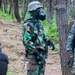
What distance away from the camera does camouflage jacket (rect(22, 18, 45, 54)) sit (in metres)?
5.76

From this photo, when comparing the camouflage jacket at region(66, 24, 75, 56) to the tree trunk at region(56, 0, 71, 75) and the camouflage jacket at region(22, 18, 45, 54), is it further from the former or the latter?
the tree trunk at region(56, 0, 71, 75)

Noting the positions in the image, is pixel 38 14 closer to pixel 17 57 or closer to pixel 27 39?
pixel 27 39

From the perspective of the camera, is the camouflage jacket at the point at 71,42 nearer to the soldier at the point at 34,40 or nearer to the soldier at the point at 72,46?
the soldier at the point at 72,46

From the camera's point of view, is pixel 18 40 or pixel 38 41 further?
pixel 18 40

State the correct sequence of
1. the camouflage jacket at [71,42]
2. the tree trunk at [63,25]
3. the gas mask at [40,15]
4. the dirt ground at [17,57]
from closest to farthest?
the camouflage jacket at [71,42]
the gas mask at [40,15]
the tree trunk at [63,25]
the dirt ground at [17,57]

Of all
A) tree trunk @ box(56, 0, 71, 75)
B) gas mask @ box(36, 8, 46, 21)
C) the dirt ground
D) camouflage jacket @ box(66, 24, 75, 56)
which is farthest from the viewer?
the dirt ground

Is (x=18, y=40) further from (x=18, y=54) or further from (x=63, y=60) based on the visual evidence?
(x=63, y=60)

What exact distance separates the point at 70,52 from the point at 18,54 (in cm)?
538

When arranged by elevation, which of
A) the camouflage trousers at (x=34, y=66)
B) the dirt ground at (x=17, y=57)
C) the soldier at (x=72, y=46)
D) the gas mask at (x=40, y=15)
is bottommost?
the dirt ground at (x=17, y=57)

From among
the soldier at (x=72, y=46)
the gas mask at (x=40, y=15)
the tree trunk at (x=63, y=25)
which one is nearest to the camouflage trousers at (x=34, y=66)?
the soldier at (x=72, y=46)

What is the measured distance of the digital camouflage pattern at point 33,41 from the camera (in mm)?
5777

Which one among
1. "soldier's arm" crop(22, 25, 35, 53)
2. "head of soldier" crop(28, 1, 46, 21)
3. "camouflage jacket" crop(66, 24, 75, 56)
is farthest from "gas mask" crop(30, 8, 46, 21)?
"camouflage jacket" crop(66, 24, 75, 56)

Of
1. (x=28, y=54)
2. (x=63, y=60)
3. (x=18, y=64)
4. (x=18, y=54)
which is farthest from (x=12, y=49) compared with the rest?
(x=28, y=54)

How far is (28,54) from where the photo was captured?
593cm
